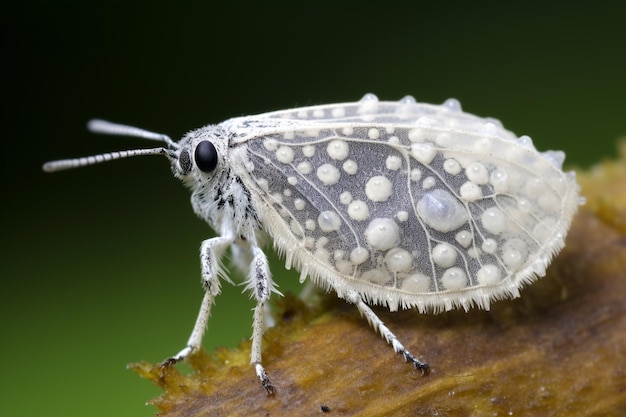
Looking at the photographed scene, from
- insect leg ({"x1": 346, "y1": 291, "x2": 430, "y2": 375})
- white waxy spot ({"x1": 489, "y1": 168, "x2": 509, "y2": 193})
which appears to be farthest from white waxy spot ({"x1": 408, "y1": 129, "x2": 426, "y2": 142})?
insect leg ({"x1": 346, "y1": 291, "x2": 430, "y2": 375})

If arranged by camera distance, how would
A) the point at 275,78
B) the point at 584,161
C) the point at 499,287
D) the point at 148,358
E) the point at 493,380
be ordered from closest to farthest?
1. the point at 493,380
2. the point at 499,287
3. the point at 148,358
4. the point at 584,161
5. the point at 275,78

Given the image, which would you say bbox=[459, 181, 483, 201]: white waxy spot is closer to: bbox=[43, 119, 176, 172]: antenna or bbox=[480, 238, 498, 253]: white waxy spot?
bbox=[480, 238, 498, 253]: white waxy spot

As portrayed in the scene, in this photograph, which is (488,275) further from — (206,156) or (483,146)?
(206,156)

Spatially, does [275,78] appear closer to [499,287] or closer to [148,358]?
[148,358]

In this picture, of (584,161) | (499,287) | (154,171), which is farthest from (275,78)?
(499,287)

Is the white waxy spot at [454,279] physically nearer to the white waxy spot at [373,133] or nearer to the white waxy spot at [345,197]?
the white waxy spot at [345,197]

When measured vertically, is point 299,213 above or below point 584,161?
below
